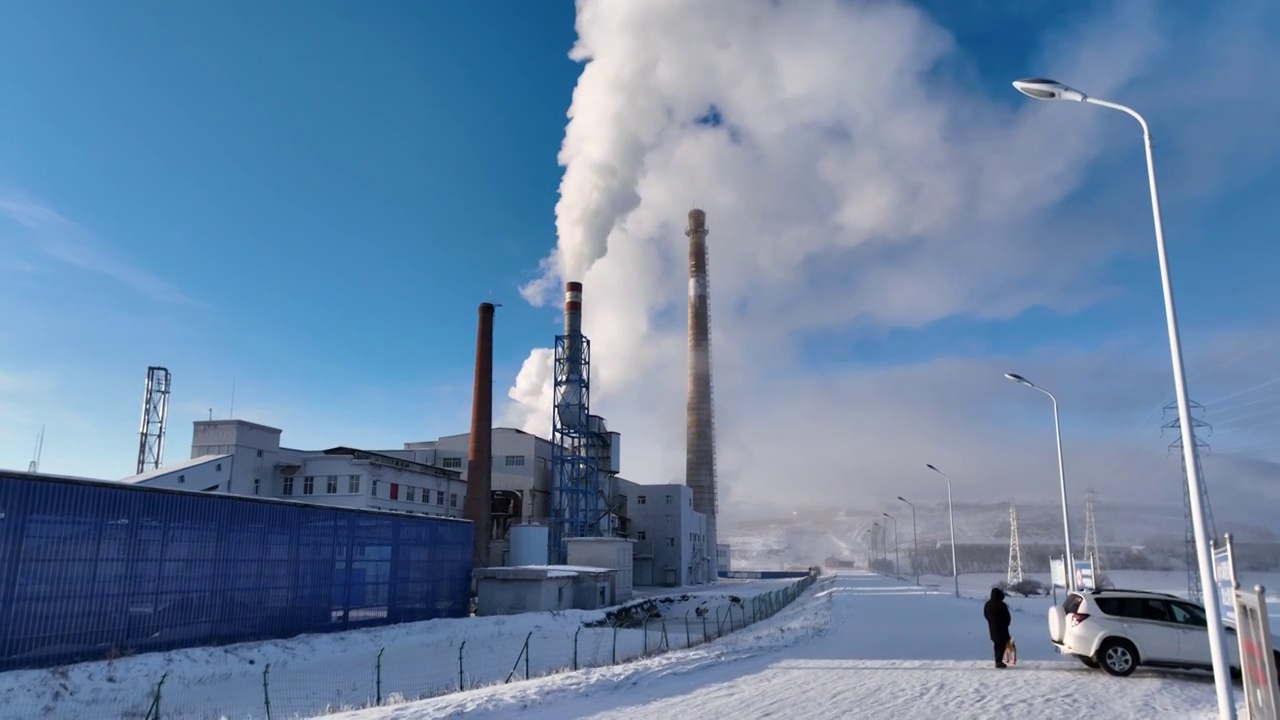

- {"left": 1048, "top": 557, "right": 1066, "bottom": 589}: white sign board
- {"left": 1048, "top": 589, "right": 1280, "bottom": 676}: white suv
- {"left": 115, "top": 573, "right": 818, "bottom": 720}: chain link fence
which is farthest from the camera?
{"left": 1048, "top": 557, "right": 1066, "bottom": 589}: white sign board

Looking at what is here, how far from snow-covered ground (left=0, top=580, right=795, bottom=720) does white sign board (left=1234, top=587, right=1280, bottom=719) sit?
40.8ft

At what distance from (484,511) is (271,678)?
116 feet

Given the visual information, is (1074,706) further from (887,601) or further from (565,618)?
(887,601)

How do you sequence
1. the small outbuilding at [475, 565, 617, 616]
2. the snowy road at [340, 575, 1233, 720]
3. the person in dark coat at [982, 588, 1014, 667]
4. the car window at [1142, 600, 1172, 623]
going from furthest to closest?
the small outbuilding at [475, 565, 617, 616]
the person in dark coat at [982, 588, 1014, 667]
the car window at [1142, 600, 1172, 623]
the snowy road at [340, 575, 1233, 720]

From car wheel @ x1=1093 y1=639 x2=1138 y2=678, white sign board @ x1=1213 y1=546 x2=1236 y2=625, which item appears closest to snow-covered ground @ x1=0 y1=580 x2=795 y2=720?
car wheel @ x1=1093 y1=639 x2=1138 y2=678

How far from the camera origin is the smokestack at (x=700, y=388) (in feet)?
284

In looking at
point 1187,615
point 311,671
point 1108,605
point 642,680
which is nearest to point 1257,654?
point 1108,605

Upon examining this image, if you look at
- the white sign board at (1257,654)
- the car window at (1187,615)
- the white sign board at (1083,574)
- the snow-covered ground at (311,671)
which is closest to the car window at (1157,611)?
the car window at (1187,615)

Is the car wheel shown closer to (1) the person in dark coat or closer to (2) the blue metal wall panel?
(1) the person in dark coat

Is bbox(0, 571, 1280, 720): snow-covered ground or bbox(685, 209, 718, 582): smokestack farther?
bbox(685, 209, 718, 582): smokestack

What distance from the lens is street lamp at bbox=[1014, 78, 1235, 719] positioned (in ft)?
33.7

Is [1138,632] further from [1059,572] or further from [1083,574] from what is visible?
[1059,572]

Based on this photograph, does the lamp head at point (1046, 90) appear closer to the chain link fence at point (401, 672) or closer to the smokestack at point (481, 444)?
the chain link fence at point (401, 672)

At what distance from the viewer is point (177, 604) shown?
79.6 ft
